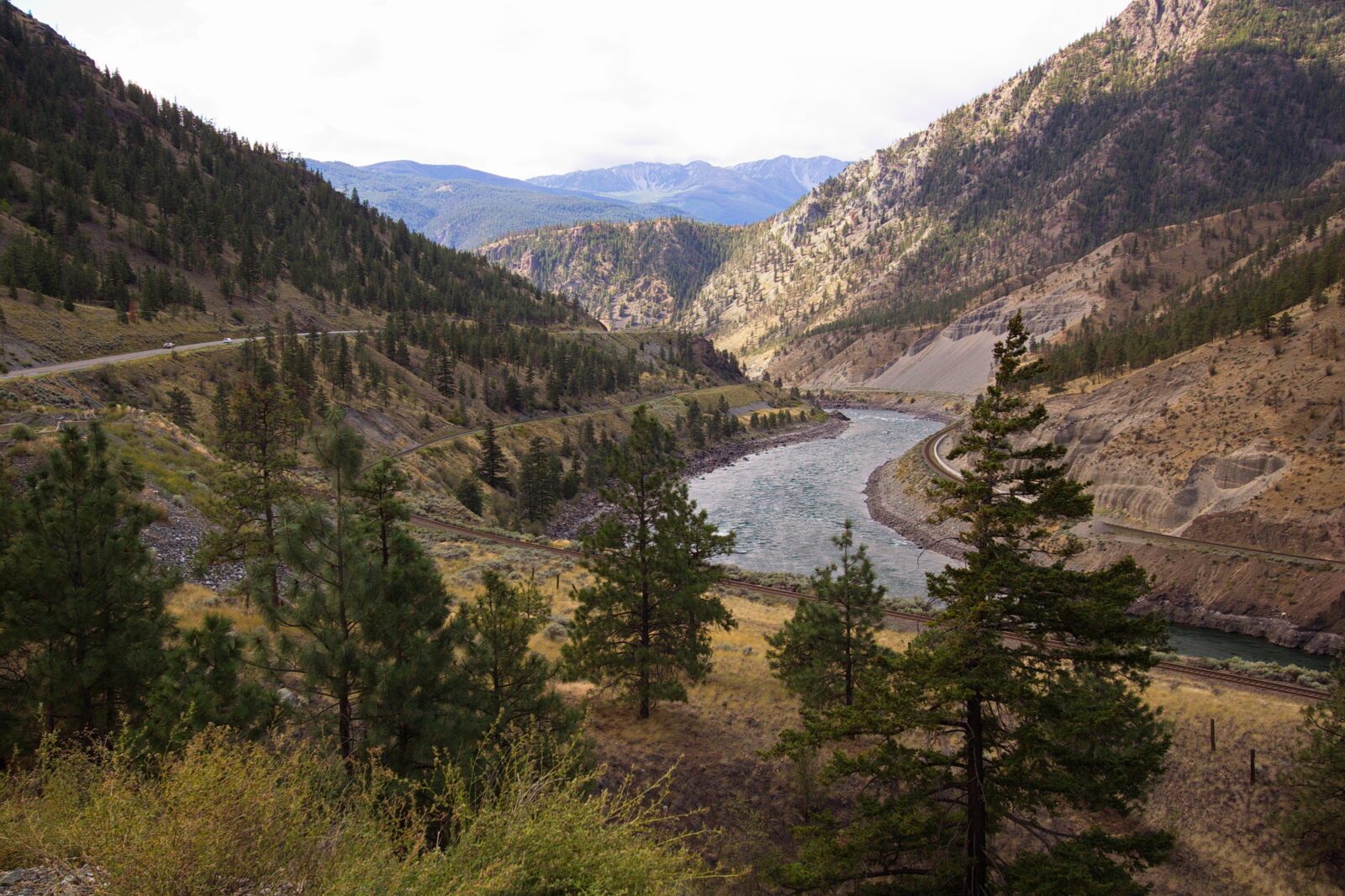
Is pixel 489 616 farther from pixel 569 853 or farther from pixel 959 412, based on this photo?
pixel 959 412

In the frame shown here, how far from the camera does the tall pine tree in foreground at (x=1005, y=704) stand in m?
9.16

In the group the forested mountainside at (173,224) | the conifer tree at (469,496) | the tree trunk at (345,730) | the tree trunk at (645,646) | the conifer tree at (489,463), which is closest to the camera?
the tree trunk at (345,730)

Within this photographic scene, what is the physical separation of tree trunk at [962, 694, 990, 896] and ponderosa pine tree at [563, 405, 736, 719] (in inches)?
411

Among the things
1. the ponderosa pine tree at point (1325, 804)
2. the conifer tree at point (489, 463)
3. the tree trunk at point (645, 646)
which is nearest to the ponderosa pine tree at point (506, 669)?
the tree trunk at point (645, 646)

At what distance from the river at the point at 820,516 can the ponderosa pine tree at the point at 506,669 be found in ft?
77.7

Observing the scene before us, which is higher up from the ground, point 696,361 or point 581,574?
point 696,361

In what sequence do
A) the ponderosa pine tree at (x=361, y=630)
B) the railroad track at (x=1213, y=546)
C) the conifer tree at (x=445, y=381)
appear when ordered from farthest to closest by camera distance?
the conifer tree at (x=445, y=381) → the railroad track at (x=1213, y=546) → the ponderosa pine tree at (x=361, y=630)

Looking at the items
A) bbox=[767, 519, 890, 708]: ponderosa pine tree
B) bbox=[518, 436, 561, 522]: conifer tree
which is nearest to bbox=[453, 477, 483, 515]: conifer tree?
bbox=[518, 436, 561, 522]: conifer tree

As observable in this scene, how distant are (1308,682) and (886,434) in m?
98.3

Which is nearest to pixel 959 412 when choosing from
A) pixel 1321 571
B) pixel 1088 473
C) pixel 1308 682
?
pixel 1088 473

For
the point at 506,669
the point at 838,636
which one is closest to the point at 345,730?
the point at 506,669

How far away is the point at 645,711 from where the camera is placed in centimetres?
2078

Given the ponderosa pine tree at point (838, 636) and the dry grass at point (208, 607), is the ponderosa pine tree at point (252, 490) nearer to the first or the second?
the dry grass at point (208, 607)

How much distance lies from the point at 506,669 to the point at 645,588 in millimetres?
7637
